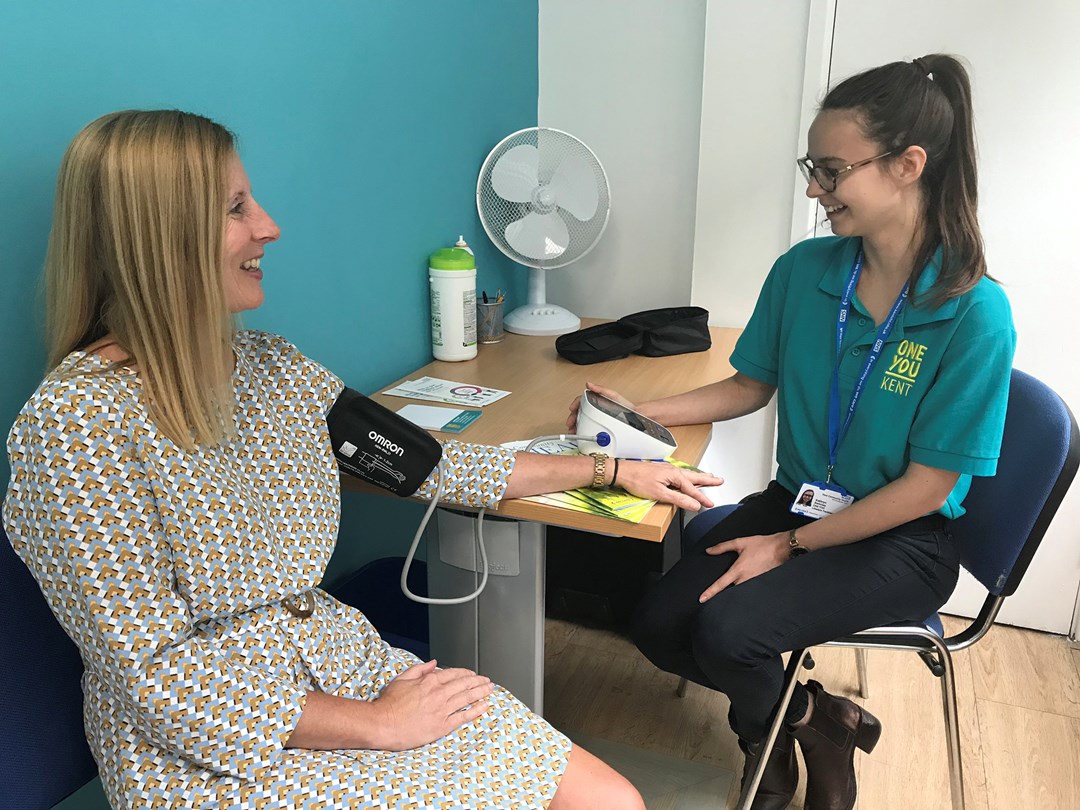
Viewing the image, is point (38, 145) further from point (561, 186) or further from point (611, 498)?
point (561, 186)

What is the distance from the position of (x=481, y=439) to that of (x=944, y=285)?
812 mm

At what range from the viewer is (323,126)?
1.64 metres

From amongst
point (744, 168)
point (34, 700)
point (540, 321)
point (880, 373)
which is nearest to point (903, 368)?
point (880, 373)

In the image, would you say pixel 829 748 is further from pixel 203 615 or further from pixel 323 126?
pixel 323 126

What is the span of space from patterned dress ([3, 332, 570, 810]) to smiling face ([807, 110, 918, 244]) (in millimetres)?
930

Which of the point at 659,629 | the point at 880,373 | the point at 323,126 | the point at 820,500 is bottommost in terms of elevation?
the point at 659,629

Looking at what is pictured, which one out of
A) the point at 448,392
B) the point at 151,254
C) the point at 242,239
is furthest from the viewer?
the point at 448,392

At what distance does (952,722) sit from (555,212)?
1.45 m

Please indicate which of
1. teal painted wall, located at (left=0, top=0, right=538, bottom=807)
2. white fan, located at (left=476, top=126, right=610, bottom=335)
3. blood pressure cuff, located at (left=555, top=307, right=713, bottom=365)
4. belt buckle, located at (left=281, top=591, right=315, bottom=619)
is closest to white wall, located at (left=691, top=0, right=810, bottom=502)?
blood pressure cuff, located at (left=555, top=307, right=713, bottom=365)

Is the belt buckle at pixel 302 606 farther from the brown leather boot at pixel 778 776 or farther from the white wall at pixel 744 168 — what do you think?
the white wall at pixel 744 168

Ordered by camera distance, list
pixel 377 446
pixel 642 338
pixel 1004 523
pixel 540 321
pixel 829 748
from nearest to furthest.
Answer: pixel 377 446 < pixel 1004 523 < pixel 829 748 < pixel 642 338 < pixel 540 321

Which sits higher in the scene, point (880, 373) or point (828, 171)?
point (828, 171)

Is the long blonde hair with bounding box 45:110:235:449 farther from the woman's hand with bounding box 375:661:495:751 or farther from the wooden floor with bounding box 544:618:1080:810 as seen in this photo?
the wooden floor with bounding box 544:618:1080:810

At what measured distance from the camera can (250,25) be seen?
1433 mm
